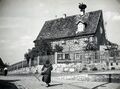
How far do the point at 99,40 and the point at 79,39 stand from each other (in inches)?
38.9

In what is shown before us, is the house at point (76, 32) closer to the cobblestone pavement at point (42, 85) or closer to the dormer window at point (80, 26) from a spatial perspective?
the dormer window at point (80, 26)

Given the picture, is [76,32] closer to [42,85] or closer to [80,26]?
[80,26]

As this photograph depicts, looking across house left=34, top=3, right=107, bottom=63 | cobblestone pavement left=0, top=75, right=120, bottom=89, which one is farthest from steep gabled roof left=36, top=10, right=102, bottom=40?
cobblestone pavement left=0, top=75, right=120, bottom=89

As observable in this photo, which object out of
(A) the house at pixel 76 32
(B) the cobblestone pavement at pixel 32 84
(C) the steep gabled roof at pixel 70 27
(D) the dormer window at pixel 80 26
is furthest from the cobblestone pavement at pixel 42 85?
(D) the dormer window at pixel 80 26

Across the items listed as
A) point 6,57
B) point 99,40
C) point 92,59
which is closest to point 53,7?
point 6,57

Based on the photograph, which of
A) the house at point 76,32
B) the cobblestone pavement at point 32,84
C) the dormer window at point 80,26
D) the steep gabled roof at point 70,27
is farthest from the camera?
the dormer window at point 80,26

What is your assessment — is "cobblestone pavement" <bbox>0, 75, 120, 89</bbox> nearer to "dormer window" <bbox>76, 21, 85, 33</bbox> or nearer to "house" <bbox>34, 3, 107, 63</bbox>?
"house" <bbox>34, 3, 107, 63</bbox>

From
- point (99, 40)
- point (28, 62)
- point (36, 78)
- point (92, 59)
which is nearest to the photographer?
point (36, 78)

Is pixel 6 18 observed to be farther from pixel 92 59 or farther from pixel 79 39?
pixel 79 39

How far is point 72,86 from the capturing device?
3717mm

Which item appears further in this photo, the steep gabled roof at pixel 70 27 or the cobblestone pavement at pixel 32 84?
the steep gabled roof at pixel 70 27

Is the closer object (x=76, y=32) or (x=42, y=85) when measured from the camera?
(x=42, y=85)

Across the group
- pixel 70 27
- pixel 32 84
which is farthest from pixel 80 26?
pixel 32 84

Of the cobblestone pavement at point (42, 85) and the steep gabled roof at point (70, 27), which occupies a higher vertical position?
the steep gabled roof at point (70, 27)
